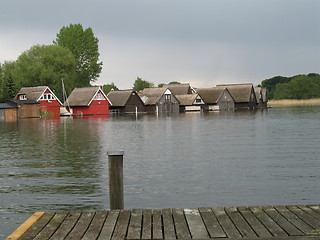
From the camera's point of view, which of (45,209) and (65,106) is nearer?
(45,209)

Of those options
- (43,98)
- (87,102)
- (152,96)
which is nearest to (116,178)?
(43,98)

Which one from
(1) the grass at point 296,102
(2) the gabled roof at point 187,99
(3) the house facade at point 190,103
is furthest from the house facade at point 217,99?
(1) the grass at point 296,102

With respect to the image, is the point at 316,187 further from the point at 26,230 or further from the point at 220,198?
the point at 26,230

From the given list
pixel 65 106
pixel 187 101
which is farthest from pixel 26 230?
pixel 187 101

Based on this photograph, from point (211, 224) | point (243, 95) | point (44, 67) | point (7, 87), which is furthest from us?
point (243, 95)

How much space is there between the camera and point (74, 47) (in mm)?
106625

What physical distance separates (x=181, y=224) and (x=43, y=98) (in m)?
74.7

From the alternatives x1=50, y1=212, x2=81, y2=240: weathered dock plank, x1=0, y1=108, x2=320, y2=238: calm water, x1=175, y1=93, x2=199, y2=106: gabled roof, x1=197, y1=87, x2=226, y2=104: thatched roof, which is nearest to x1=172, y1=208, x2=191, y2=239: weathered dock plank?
x1=50, y1=212, x2=81, y2=240: weathered dock plank

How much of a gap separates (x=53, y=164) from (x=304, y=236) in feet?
46.3

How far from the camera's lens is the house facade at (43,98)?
78312 millimetres

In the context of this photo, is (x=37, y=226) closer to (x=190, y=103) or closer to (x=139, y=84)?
(x=190, y=103)

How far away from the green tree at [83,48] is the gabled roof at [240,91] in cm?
3535

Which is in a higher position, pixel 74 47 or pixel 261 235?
pixel 74 47

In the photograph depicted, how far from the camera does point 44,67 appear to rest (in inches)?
3497
